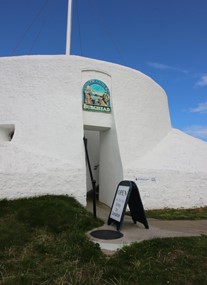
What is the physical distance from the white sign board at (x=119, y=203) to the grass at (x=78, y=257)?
0.85 metres

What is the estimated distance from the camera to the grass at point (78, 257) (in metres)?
4.52

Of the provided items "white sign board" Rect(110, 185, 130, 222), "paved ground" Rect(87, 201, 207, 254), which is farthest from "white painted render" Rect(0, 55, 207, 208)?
"white sign board" Rect(110, 185, 130, 222)

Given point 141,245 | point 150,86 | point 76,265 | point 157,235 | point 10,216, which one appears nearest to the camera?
point 76,265

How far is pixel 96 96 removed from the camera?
1227 centimetres

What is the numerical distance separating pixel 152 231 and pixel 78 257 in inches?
119

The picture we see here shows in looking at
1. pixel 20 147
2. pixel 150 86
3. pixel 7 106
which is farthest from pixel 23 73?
pixel 150 86

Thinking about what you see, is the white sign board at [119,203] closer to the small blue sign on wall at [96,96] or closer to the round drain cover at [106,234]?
the round drain cover at [106,234]

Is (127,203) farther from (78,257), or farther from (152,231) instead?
(78,257)

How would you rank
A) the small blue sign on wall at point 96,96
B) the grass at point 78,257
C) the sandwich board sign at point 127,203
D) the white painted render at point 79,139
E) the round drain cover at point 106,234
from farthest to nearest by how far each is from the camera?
the small blue sign on wall at point 96,96 < the white painted render at point 79,139 < the sandwich board sign at point 127,203 < the round drain cover at point 106,234 < the grass at point 78,257

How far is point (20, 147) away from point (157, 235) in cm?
587

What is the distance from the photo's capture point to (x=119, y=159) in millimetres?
12148

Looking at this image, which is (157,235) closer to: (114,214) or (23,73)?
(114,214)

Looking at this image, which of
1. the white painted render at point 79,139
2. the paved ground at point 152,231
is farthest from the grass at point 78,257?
the white painted render at point 79,139

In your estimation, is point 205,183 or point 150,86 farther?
point 150,86
